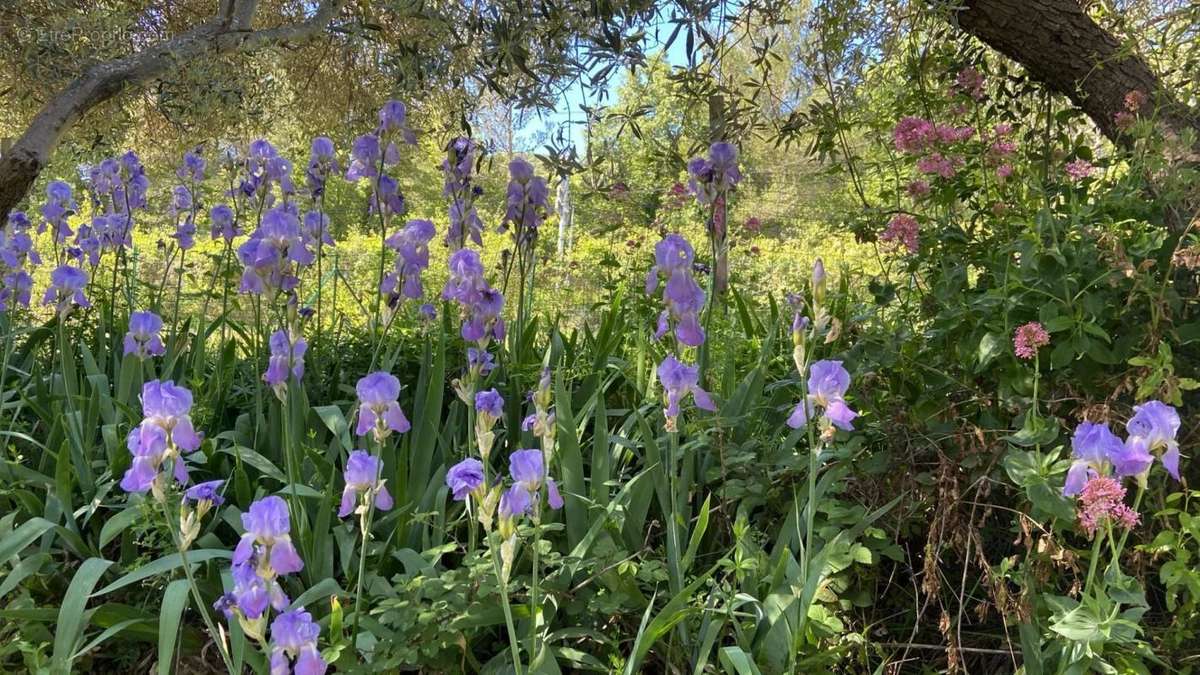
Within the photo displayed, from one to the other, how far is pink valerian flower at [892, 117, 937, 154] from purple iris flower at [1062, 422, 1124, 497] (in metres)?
1.29

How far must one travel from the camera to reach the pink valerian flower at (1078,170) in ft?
6.72

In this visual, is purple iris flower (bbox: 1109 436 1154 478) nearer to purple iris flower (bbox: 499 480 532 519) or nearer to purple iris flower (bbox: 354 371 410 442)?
purple iris flower (bbox: 499 480 532 519)

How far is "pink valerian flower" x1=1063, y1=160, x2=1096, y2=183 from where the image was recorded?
6.72 ft

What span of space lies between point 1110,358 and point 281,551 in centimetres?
161

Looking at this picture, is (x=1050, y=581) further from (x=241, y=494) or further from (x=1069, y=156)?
(x=241, y=494)

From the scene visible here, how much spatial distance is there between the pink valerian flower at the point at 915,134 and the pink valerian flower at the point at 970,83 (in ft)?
1.01

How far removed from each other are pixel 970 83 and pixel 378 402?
2070 millimetres

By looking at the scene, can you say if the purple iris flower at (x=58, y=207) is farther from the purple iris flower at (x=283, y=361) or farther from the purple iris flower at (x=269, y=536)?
the purple iris flower at (x=269, y=536)

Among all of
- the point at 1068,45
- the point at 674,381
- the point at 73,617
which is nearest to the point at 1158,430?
the point at 674,381

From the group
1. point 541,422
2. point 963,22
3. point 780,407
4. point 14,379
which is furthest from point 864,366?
point 14,379

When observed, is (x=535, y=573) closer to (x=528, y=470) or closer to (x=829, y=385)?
(x=528, y=470)

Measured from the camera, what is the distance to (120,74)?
356 cm

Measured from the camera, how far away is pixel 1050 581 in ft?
5.41

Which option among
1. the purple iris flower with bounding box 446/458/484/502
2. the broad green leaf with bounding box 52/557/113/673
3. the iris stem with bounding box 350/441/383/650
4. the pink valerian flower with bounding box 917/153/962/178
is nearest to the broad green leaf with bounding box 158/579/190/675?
the broad green leaf with bounding box 52/557/113/673
